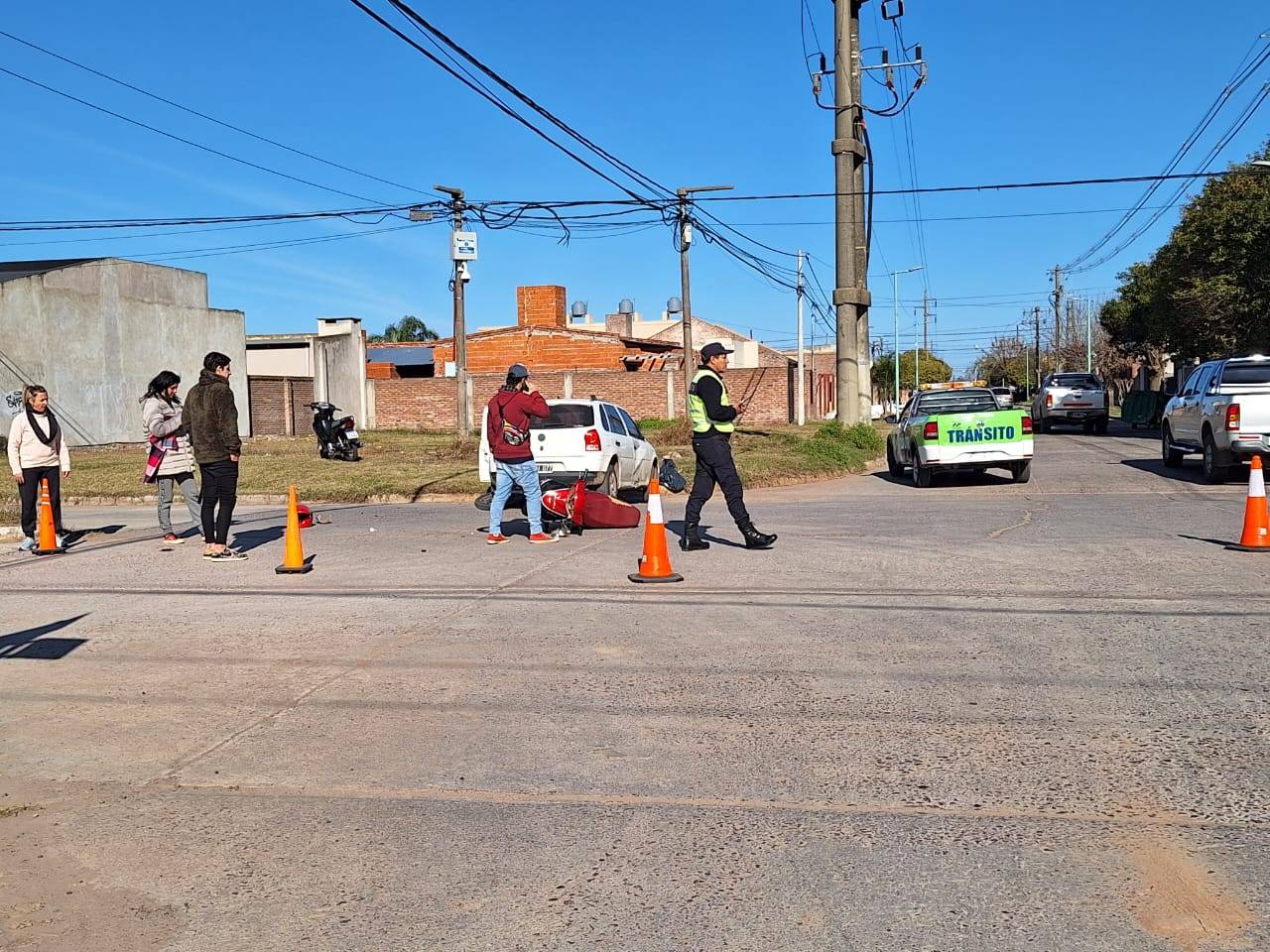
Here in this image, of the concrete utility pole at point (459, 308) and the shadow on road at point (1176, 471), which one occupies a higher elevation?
the concrete utility pole at point (459, 308)

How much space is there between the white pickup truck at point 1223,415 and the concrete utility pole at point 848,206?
7879 millimetres

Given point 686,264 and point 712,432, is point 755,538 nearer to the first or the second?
point 712,432

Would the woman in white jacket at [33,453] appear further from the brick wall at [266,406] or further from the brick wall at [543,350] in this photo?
the brick wall at [543,350]

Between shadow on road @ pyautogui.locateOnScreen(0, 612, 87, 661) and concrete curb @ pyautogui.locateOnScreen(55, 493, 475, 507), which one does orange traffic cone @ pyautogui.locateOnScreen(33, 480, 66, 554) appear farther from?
concrete curb @ pyautogui.locateOnScreen(55, 493, 475, 507)

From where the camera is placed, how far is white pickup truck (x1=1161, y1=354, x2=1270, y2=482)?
17.3 metres

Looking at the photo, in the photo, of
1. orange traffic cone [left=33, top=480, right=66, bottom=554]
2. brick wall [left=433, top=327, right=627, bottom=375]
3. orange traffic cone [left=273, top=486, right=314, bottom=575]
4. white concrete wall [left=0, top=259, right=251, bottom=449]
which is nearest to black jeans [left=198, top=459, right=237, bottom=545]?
orange traffic cone [left=273, top=486, right=314, bottom=575]

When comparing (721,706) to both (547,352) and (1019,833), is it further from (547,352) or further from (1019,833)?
(547,352)

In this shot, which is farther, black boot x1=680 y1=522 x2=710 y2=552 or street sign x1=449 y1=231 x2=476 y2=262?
street sign x1=449 y1=231 x2=476 y2=262

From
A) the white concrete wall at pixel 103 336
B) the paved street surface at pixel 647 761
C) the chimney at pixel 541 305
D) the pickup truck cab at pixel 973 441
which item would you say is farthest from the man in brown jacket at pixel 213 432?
the chimney at pixel 541 305

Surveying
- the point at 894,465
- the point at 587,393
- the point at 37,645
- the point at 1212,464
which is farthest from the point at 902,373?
the point at 37,645

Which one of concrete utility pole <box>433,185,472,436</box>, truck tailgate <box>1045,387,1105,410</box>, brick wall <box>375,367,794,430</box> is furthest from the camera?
brick wall <box>375,367,794,430</box>

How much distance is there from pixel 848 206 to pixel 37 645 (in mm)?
22248

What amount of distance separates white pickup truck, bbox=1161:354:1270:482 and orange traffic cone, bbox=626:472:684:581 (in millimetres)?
11267

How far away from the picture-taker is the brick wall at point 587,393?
47625mm
